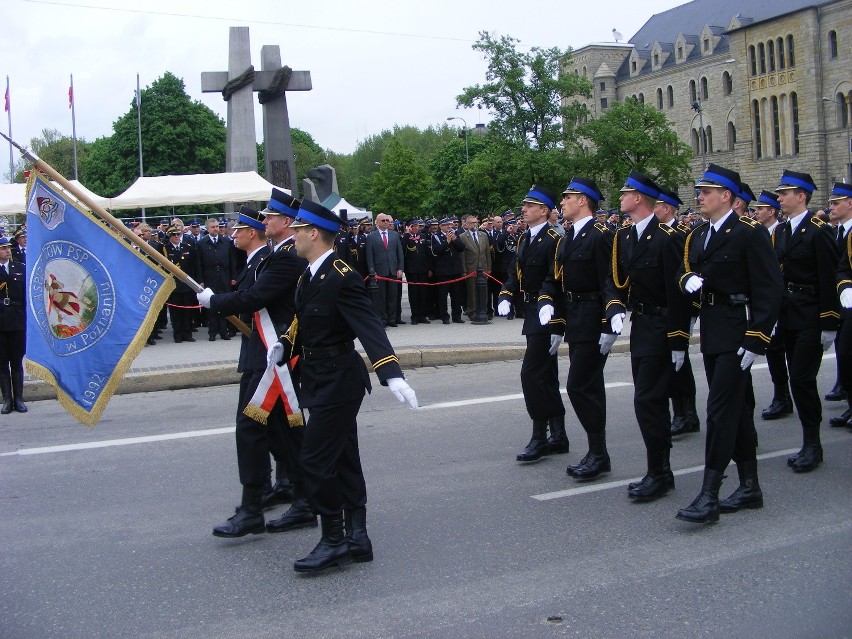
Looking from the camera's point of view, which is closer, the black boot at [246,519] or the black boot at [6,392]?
the black boot at [246,519]

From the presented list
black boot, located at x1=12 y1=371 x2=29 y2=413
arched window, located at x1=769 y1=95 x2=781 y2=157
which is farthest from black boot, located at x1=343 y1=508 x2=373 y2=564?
arched window, located at x1=769 y1=95 x2=781 y2=157

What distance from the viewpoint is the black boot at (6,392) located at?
36.1ft

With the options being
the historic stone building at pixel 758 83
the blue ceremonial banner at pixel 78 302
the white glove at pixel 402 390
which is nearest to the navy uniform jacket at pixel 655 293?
the white glove at pixel 402 390

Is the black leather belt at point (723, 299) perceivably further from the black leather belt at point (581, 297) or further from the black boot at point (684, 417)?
the black boot at point (684, 417)

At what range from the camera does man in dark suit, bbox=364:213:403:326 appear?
18.3m

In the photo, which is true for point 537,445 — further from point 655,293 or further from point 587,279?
point 655,293

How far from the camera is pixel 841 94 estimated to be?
71312 millimetres

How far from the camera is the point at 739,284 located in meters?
6.23

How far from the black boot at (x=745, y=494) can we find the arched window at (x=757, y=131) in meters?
77.9

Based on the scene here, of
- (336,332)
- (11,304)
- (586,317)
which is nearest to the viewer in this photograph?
(336,332)

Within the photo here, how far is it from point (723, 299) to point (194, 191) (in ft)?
63.2

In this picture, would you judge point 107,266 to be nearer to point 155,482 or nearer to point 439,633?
point 155,482

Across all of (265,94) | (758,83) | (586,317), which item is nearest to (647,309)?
(586,317)

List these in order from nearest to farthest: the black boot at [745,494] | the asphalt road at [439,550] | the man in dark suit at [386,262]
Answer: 1. the asphalt road at [439,550]
2. the black boot at [745,494]
3. the man in dark suit at [386,262]
